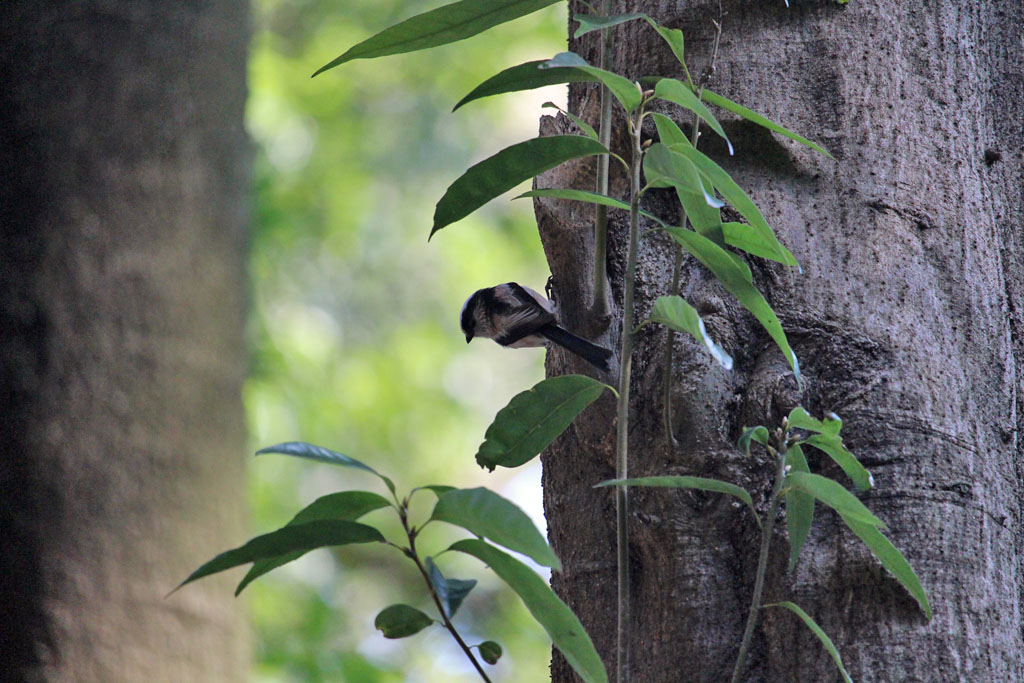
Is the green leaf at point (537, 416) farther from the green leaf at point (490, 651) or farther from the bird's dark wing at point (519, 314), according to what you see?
the bird's dark wing at point (519, 314)

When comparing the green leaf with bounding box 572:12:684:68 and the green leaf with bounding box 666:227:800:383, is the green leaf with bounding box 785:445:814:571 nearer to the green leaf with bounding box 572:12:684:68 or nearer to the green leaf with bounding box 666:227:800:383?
the green leaf with bounding box 666:227:800:383

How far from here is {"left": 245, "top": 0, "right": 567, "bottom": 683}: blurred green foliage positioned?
21.5 ft

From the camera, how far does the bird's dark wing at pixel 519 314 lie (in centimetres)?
145

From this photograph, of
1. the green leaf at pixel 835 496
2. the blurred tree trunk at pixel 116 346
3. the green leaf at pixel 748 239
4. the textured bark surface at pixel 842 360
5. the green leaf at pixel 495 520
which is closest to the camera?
the green leaf at pixel 495 520

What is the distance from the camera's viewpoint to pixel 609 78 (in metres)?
0.78

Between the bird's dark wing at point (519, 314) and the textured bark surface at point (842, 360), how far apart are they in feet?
0.74

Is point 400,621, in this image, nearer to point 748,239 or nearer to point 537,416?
point 537,416

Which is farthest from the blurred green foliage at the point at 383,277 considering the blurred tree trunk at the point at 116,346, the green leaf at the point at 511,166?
the green leaf at the point at 511,166

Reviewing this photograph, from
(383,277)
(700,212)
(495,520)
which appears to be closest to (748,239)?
(700,212)

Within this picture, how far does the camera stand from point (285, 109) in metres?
6.70

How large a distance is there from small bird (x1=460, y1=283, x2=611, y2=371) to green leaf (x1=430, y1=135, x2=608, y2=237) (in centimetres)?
30

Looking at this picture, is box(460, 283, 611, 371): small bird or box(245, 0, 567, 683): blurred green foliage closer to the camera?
box(460, 283, 611, 371): small bird

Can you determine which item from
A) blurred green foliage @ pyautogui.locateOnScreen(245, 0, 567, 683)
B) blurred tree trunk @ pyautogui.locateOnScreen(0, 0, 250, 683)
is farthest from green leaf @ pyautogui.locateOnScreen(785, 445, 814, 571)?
blurred green foliage @ pyautogui.locateOnScreen(245, 0, 567, 683)

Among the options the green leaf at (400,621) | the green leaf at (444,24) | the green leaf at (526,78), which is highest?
the green leaf at (444,24)
